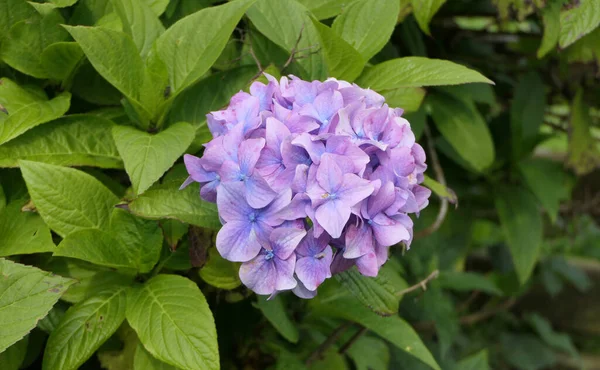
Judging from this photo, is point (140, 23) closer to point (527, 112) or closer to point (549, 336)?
point (527, 112)

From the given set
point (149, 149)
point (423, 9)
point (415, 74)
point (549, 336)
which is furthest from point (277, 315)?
point (549, 336)

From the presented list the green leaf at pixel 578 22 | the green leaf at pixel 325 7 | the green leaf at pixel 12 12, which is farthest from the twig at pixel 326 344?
the green leaf at pixel 12 12

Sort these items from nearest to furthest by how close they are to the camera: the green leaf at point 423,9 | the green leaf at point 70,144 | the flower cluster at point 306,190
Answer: the flower cluster at point 306,190
the green leaf at point 70,144
the green leaf at point 423,9

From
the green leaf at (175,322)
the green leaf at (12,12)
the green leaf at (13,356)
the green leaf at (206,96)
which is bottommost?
the green leaf at (13,356)

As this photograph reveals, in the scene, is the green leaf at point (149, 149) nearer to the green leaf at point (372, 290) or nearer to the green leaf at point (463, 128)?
the green leaf at point (372, 290)

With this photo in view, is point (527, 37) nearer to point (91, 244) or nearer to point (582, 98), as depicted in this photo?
point (582, 98)

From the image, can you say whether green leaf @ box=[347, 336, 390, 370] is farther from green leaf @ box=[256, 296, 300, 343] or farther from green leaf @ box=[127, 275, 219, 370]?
green leaf @ box=[127, 275, 219, 370]
